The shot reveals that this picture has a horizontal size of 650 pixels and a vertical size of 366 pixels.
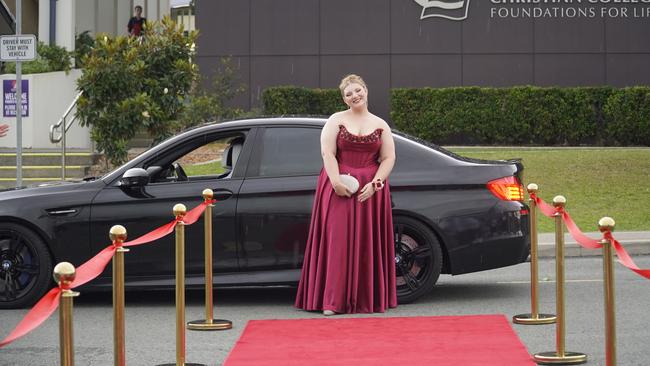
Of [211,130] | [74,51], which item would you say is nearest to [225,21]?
[74,51]

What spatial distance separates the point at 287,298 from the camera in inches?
431

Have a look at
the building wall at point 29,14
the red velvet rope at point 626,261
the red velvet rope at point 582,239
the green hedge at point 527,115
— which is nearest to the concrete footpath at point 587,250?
the red velvet rope at point 582,239

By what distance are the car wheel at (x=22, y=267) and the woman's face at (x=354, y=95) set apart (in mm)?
2766

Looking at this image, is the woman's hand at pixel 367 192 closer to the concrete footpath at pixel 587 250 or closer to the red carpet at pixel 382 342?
the red carpet at pixel 382 342

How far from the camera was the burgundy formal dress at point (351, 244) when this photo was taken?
32.4ft

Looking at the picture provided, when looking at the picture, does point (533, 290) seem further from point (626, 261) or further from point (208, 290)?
point (626, 261)

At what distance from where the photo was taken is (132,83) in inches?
788

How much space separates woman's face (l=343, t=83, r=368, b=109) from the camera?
9.88 meters

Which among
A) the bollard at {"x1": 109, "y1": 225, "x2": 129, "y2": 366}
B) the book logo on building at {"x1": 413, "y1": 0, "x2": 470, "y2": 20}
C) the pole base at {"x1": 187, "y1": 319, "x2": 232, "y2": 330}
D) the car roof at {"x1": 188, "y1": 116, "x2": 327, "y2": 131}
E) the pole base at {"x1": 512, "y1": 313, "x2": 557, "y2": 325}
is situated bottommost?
the pole base at {"x1": 187, "y1": 319, "x2": 232, "y2": 330}

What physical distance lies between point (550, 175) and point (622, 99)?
5996 millimetres


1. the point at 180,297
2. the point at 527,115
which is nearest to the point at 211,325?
the point at 180,297

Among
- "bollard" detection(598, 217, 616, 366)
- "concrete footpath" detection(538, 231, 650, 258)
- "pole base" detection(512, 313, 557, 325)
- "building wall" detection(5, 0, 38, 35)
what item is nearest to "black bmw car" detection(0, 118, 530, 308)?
"pole base" detection(512, 313, 557, 325)

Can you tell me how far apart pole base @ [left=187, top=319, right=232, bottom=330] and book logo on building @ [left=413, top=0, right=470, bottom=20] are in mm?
20450

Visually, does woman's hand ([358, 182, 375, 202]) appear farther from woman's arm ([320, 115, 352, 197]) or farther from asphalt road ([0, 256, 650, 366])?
asphalt road ([0, 256, 650, 366])
